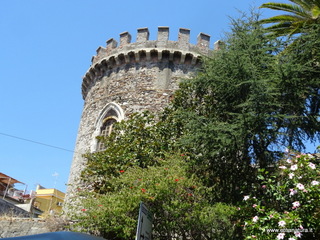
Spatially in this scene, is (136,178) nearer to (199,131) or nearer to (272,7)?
(199,131)

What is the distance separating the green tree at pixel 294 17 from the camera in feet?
37.6

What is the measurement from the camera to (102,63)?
52.7ft

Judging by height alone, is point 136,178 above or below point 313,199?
above

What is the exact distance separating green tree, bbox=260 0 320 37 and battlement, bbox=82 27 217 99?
131 inches

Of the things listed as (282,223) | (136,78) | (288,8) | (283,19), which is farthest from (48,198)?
(282,223)

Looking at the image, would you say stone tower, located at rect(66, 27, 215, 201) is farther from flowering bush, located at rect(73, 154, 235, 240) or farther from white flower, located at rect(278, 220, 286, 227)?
white flower, located at rect(278, 220, 286, 227)

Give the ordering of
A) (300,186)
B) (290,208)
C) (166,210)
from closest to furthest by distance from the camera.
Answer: (300,186), (290,208), (166,210)

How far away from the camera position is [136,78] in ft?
48.8

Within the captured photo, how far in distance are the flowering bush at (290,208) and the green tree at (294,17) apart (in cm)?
560

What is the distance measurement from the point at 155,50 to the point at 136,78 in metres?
1.44

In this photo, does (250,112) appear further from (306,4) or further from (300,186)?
(306,4)

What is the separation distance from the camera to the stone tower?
14344mm

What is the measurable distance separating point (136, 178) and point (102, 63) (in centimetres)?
823

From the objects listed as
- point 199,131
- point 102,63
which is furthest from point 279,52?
point 102,63
